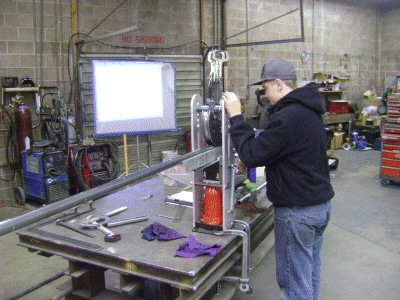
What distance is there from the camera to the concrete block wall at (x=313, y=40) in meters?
6.75

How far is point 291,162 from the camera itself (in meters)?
1.78

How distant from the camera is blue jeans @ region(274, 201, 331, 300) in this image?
182cm

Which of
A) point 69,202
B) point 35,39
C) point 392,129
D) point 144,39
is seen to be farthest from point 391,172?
point 69,202

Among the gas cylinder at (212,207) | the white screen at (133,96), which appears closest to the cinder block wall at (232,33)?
the white screen at (133,96)

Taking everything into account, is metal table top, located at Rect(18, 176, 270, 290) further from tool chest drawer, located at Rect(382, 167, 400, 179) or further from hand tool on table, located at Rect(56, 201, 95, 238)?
tool chest drawer, located at Rect(382, 167, 400, 179)

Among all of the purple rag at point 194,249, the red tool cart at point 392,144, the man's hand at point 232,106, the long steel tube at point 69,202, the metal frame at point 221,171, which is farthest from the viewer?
the red tool cart at point 392,144

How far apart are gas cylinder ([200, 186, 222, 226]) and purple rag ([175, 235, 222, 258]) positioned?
196 millimetres

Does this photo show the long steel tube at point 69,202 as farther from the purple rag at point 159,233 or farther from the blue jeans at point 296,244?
the blue jeans at point 296,244

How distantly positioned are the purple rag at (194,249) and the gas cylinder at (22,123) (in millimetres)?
3166

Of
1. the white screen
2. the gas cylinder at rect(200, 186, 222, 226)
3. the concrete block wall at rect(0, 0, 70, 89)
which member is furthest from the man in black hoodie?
the concrete block wall at rect(0, 0, 70, 89)

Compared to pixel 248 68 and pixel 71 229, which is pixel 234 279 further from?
pixel 248 68

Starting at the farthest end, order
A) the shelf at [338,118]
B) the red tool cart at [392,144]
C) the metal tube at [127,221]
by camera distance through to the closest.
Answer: the shelf at [338,118]
the red tool cart at [392,144]
the metal tube at [127,221]

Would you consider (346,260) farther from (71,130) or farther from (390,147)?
(71,130)

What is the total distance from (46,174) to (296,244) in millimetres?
3121
